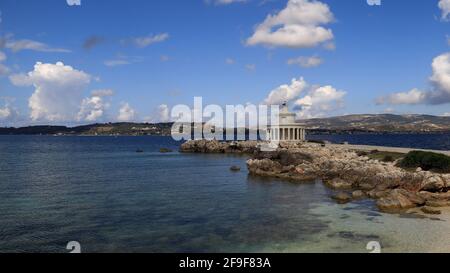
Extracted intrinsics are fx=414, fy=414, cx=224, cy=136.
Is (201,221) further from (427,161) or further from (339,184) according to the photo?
(427,161)

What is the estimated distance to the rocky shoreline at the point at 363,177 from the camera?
114ft

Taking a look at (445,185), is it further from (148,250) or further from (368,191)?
(148,250)

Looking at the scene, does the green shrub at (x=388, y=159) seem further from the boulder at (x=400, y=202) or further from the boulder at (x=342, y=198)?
the boulder at (x=400, y=202)

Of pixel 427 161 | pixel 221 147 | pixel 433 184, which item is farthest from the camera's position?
pixel 221 147

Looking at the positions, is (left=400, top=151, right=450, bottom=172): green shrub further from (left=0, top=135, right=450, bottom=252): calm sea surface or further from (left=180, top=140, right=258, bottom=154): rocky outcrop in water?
(left=180, top=140, right=258, bottom=154): rocky outcrop in water

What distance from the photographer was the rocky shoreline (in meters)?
34.7

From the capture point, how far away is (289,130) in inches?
3634

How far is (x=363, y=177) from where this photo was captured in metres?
46.1

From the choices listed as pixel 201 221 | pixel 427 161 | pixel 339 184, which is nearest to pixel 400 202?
pixel 339 184

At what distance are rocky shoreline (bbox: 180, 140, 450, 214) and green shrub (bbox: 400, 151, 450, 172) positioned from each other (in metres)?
1.90

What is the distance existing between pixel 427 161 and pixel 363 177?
883 cm

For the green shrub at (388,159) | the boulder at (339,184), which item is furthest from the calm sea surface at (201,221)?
the green shrub at (388,159)
